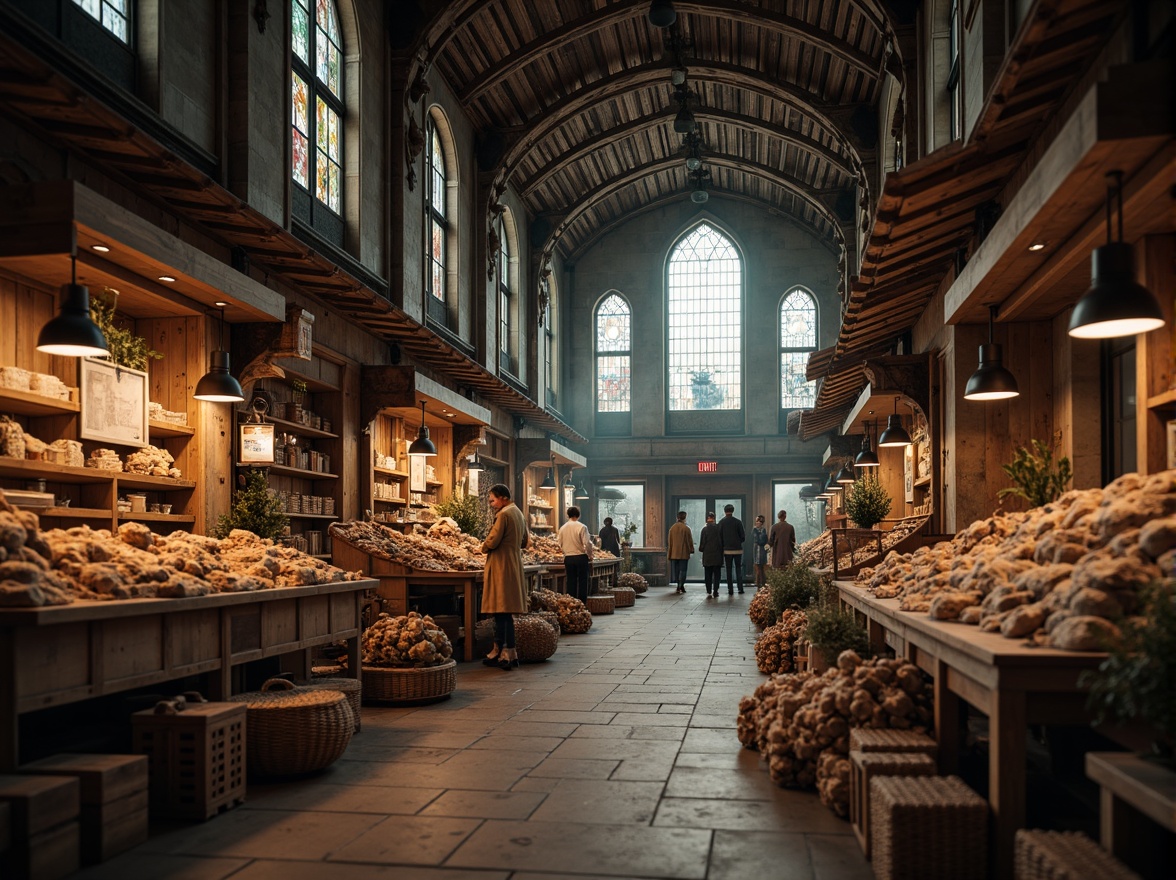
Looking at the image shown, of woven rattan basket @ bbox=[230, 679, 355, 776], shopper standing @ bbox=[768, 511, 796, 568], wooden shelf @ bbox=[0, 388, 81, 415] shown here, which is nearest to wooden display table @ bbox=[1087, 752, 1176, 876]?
woven rattan basket @ bbox=[230, 679, 355, 776]

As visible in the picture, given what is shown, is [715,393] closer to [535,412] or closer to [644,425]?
[644,425]

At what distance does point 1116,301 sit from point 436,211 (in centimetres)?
1406

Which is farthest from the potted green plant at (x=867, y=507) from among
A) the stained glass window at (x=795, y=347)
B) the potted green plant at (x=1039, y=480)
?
the stained glass window at (x=795, y=347)

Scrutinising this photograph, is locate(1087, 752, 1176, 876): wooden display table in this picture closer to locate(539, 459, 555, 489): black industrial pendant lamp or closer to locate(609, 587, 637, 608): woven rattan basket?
locate(609, 587, 637, 608): woven rattan basket

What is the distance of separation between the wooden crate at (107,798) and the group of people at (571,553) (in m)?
5.32

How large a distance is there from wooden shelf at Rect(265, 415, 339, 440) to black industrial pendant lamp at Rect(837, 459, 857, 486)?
1038 centimetres

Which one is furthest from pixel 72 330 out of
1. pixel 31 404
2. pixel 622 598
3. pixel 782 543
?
pixel 782 543

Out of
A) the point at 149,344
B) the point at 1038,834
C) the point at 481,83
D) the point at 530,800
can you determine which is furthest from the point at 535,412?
the point at 1038,834

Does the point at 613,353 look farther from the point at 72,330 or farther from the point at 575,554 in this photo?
the point at 72,330

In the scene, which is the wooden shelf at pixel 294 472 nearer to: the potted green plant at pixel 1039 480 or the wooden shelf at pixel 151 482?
the wooden shelf at pixel 151 482

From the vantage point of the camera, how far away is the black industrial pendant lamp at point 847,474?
1903 cm

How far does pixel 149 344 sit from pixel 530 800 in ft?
18.0

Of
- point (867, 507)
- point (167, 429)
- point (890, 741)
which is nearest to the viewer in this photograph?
point (890, 741)

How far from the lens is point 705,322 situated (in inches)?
1098
